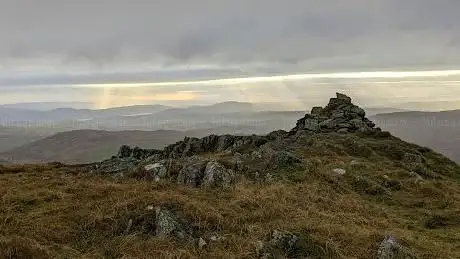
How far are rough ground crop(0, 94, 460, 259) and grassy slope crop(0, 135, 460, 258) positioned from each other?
45 millimetres

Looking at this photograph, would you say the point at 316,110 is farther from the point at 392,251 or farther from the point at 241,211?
the point at 392,251

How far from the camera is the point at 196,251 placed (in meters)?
13.6

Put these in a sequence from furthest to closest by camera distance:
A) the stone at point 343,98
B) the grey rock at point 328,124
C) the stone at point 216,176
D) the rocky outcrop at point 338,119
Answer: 1. the stone at point 343,98
2. the grey rock at point 328,124
3. the rocky outcrop at point 338,119
4. the stone at point 216,176

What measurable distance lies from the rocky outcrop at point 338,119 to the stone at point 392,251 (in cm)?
2863

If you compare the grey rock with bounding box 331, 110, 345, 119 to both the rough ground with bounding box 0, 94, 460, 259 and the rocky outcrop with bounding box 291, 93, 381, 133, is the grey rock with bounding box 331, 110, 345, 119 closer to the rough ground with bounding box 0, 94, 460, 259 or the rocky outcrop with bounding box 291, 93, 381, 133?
the rocky outcrop with bounding box 291, 93, 381, 133

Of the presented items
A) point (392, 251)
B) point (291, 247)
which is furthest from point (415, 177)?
point (291, 247)

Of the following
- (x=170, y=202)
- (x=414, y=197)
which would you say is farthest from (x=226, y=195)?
(x=414, y=197)

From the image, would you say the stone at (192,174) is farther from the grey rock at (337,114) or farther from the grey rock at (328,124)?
the grey rock at (337,114)

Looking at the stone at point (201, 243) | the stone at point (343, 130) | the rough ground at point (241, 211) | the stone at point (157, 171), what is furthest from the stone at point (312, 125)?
the stone at point (201, 243)

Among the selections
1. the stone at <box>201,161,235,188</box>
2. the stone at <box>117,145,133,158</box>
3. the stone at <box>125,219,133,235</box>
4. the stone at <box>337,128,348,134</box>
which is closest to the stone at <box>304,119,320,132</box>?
the stone at <box>337,128,348,134</box>

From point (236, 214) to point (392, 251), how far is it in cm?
548

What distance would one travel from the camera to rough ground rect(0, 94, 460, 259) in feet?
45.1

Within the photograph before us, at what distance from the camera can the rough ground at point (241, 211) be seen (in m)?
13.8

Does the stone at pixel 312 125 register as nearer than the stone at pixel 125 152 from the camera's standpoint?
No
